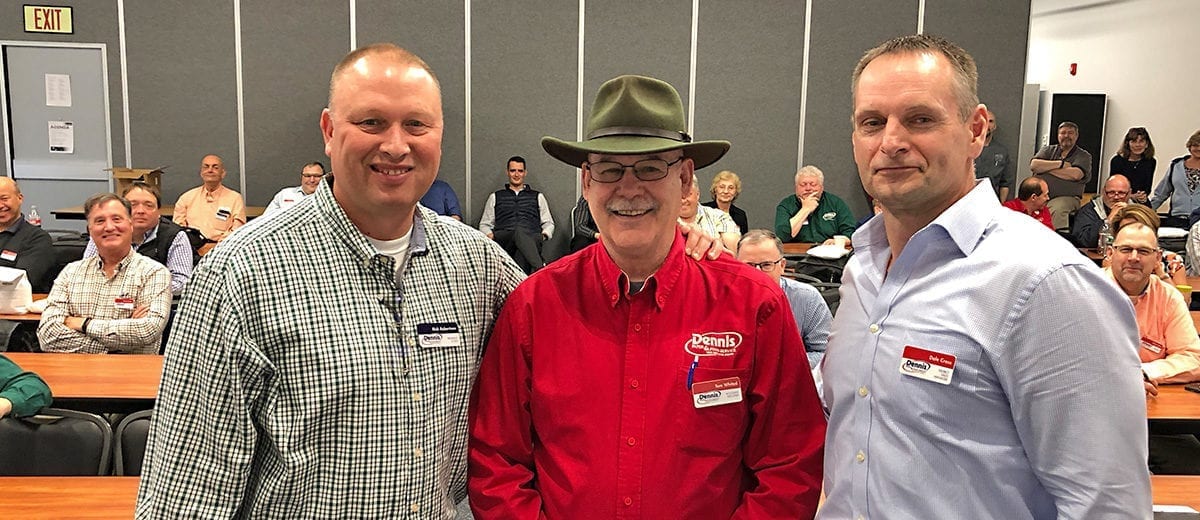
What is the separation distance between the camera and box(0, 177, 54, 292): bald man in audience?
18.6ft

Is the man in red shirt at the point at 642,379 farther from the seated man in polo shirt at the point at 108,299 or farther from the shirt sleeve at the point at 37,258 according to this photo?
the shirt sleeve at the point at 37,258

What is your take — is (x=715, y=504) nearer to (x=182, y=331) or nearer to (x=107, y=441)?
(x=182, y=331)

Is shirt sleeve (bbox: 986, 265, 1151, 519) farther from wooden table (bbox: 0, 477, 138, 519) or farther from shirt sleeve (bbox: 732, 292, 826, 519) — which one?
wooden table (bbox: 0, 477, 138, 519)

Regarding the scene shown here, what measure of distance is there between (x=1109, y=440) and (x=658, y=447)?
0.75 metres

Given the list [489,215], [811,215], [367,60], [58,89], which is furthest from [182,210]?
[367,60]

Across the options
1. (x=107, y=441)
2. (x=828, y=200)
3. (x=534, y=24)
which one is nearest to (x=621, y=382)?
(x=107, y=441)

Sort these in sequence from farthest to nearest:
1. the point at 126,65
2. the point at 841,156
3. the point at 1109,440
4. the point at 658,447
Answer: the point at 841,156 < the point at 126,65 < the point at 658,447 < the point at 1109,440

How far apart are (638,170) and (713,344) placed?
1.21 feet

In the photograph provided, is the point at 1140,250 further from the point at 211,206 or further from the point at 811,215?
the point at 211,206

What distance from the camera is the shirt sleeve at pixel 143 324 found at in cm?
435

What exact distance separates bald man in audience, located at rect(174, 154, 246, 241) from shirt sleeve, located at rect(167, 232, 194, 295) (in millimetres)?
2544

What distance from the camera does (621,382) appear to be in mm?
1682

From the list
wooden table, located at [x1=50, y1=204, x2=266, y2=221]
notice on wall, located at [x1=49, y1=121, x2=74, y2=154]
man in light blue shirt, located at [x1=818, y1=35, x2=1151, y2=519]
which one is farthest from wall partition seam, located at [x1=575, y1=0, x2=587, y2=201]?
→ man in light blue shirt, located at [x1=818, y1=35, x2=1151, y2=519]

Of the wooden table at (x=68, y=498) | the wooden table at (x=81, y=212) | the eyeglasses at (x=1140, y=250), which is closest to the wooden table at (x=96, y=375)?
the wooden table at (x=68, y=498)
